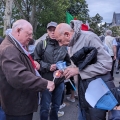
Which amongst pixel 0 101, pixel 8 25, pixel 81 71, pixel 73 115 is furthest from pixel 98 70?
pixel 8 25

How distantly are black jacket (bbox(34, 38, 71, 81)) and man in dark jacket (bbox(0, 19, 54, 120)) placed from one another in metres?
1.14

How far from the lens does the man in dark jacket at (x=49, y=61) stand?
11.1 feet

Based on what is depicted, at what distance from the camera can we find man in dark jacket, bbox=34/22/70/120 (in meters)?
3.39

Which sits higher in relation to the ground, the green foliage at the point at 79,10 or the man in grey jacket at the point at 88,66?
the green foliage at the point at 79,10

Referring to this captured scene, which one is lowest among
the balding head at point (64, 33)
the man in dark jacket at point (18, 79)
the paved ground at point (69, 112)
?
the paved ground at point (69, 112)

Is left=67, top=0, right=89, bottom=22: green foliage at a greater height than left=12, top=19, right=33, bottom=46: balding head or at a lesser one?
greater

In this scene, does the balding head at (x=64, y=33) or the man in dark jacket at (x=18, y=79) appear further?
the balding head at (x=64, y=33)

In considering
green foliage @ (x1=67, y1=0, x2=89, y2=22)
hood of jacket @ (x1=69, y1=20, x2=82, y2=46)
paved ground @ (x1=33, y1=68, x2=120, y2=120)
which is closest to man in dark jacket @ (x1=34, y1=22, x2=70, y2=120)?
paved ground @ (x1=33, y1=68, x2=120, y2=120)

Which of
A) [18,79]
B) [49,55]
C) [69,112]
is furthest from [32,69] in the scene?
[69,112]

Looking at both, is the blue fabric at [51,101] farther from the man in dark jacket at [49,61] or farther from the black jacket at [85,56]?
the black jacket at [85,56]

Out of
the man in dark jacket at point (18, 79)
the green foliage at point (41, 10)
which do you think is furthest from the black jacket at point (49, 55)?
the green foliage at point (41, 10)

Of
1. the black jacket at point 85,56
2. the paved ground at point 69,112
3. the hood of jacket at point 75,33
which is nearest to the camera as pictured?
the black jacket at point 85,56

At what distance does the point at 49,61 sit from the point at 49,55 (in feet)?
0.31

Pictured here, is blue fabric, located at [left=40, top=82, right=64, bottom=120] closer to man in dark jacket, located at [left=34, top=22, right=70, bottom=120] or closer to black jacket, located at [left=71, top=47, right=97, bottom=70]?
man in dark jacket, located at [left=34, top=22, right=70, bottom=120]
